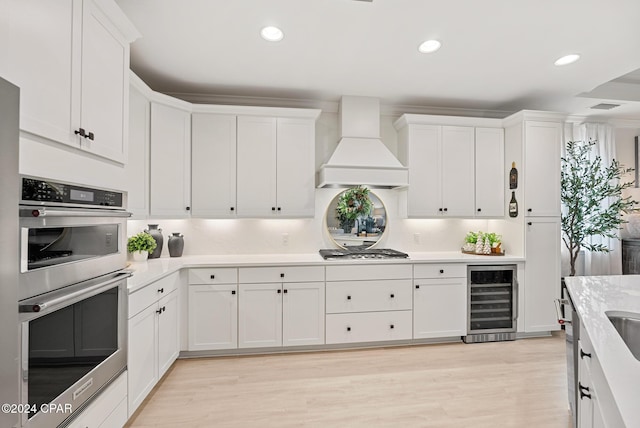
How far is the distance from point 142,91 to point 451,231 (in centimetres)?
376

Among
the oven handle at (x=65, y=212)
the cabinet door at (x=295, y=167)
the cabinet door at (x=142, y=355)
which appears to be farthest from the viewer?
the cabinet door at (x=295, y=167)

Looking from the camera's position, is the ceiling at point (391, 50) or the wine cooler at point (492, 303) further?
the wine cooler at point (492, 303)

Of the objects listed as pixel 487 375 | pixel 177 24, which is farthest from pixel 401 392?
pixel 177 24

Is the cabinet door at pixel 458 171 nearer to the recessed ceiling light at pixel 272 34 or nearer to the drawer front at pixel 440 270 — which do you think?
the drawer front at pixel 440 270

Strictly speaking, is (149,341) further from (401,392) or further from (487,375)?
(487,375)

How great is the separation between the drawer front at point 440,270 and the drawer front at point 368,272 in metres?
0.10

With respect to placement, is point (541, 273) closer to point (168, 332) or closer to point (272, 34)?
point (272, 34)

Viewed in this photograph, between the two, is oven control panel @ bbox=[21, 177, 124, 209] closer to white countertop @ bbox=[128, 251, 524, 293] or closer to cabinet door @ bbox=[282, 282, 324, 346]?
white countertop @ bbox=[128, 251, 524, 293]

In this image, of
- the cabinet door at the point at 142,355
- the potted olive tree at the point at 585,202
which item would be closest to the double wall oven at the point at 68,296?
the cabinet door at the point at 142,355

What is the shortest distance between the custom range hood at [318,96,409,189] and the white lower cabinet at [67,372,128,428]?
7.81ft

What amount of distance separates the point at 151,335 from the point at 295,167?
6.74ft

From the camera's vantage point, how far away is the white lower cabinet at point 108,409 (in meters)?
1.47

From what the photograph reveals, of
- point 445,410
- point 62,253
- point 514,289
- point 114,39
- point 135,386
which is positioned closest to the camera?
point 62,253

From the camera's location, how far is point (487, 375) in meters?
2.74
